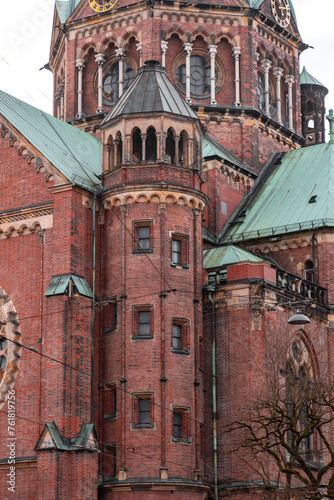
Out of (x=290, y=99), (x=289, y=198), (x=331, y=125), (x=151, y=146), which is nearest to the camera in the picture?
(x=151, y=146)

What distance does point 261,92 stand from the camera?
6731 centimetres

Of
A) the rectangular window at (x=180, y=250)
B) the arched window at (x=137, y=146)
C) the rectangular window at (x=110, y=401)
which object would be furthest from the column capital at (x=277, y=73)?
the rectangular window at (x=110, y=401)

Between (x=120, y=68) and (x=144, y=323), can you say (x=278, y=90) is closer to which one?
(x=120, y=68)

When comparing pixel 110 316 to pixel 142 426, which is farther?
pixel 110 316

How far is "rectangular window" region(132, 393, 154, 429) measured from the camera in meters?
45.8

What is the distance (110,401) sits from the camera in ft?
154

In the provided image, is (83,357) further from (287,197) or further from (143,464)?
(287,197)

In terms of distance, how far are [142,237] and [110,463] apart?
979cm

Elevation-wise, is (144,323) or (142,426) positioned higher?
(144,323)

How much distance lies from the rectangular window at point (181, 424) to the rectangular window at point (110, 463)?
2.67 meters

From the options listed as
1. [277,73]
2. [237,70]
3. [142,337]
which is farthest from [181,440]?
[277,73]

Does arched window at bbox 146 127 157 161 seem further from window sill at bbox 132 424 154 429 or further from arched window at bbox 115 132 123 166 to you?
window sill at bbox 132 424 154 429

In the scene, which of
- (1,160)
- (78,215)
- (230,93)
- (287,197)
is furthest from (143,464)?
(230,93)

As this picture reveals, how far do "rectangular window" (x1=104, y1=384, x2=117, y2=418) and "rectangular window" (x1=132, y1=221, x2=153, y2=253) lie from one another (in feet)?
19.6
